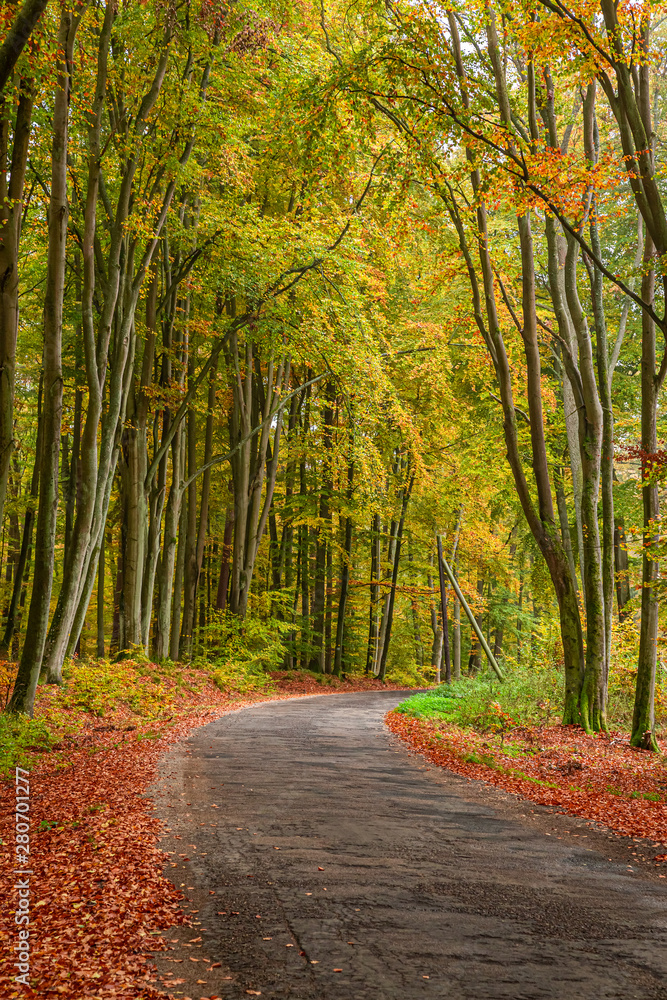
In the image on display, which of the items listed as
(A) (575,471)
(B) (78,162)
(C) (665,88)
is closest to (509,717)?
(A) (575,471)

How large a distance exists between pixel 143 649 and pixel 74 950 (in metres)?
12.3

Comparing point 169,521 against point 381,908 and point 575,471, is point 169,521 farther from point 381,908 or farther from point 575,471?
point 381,908

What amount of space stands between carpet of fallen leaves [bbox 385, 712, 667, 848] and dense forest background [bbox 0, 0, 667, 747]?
857mm

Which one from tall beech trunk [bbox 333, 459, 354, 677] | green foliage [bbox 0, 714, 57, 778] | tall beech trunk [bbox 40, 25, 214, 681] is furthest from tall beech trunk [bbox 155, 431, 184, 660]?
tall beech trunk [bbox 333, 459, 354, 677]

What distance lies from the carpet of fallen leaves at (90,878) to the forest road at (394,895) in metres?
0.15

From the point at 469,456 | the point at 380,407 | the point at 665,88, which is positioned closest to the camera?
the point at 665,88

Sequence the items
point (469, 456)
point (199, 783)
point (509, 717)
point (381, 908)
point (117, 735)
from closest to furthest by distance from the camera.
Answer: point (381, 908) → point (199, 783) → point (117, 735) → point (509, 717) → point (469, 456)

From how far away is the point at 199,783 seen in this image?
683 cm

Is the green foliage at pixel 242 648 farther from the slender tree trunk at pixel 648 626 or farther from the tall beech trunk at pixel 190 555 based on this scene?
the slender tree trunk at pixel 648 626

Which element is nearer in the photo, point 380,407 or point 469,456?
point 380,407

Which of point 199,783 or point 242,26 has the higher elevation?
point 242,26

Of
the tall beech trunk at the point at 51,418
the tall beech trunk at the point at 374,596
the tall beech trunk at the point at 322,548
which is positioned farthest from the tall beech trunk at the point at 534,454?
the tall beech trunk at the point at 374,596

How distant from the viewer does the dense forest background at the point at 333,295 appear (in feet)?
29.2

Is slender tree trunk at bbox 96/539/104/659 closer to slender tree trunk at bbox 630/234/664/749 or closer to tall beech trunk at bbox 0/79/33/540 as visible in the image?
tall beech trunk at bbox 0/79/33/540
